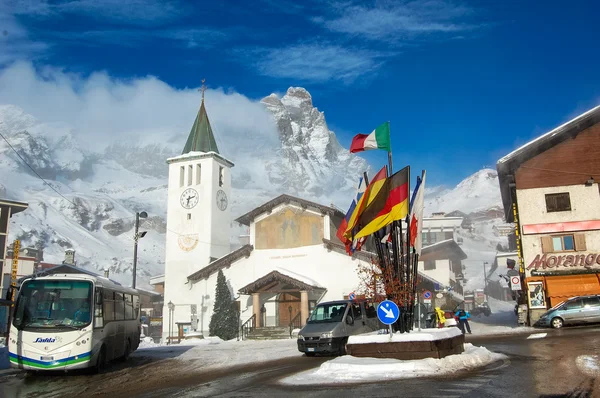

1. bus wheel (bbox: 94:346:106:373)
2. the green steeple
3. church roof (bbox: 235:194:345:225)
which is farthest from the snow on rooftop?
the green steeple

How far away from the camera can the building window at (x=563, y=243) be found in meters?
29.9

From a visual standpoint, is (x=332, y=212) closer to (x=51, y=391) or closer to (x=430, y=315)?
(x=430, y=315)

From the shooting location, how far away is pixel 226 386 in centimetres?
1157

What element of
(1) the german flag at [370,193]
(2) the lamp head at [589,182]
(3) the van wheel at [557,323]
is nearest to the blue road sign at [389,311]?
(1) the german flag at [370,193]

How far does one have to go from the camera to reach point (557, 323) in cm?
2541

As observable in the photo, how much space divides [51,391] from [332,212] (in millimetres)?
30456

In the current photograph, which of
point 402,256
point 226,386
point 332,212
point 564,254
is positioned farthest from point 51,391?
point 332,212

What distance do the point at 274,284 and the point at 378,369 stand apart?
27.1 metres

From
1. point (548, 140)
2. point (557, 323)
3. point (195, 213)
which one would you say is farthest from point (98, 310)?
point (195, 213)

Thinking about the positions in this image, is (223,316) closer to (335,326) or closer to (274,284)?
(274,284)

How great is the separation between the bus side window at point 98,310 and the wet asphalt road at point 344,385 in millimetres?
1391

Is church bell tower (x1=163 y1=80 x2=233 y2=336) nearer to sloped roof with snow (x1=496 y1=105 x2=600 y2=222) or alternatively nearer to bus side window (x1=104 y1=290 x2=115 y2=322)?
sloped roof with snow (x1=496 y1=105 x2=600 y2=222)

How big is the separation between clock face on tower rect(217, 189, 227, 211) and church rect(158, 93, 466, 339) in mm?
93

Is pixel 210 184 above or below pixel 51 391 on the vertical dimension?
above
